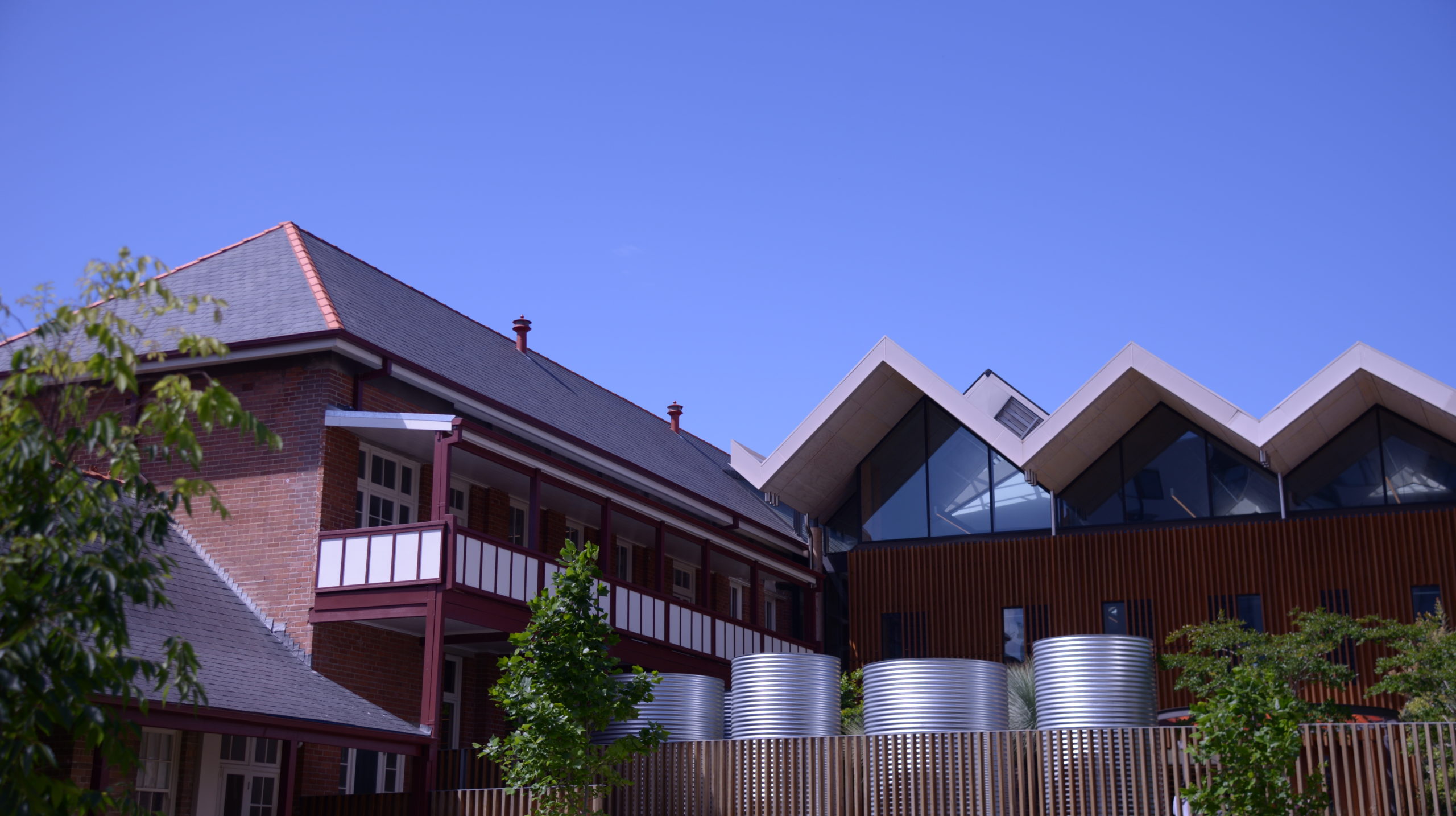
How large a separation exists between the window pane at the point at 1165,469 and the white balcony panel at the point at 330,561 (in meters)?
14.7

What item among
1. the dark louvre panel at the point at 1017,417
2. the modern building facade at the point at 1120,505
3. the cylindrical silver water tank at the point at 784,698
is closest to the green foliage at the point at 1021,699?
the cylindrical silver water tank at the point at 784,698

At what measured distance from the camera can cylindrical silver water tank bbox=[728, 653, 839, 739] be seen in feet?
59.0

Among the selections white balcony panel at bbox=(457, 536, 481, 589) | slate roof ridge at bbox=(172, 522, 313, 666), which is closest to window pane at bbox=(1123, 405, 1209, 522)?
white balcony panel at bbox=(457, 536, 481, 589)

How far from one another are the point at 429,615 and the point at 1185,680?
11.2 meters

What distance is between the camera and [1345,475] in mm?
24844

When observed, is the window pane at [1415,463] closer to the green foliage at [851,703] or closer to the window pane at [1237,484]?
the window pane at [1237,484]

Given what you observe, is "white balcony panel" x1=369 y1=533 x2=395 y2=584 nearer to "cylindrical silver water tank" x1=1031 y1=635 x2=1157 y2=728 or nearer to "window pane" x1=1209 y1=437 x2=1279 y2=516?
"cylindrical silver water tank" x1=1031 y1=635 x2=1157 y2=728

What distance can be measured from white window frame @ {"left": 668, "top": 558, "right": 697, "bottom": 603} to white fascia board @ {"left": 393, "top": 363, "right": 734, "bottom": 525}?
1132 mm

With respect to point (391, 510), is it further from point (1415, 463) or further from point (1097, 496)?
point (1415, 463)

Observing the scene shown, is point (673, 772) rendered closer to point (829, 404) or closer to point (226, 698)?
point (226, 698)

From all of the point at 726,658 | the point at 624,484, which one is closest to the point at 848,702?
the point at 726,658

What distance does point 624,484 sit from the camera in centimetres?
2542

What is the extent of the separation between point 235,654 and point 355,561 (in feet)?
6.93

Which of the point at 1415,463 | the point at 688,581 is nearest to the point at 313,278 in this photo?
the point at 688,581
